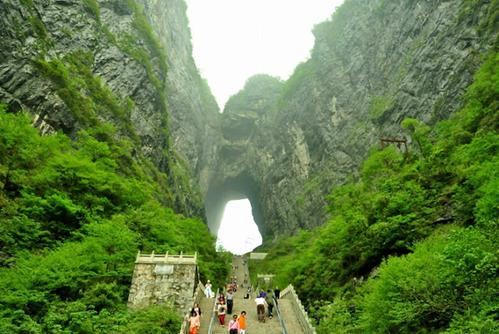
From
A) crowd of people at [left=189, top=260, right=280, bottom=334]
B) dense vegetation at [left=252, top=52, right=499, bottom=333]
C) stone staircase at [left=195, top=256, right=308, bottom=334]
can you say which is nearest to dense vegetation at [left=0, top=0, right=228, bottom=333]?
stone staircase at [left=195, top=256, right=308, bottom=334]

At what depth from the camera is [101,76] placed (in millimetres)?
39500

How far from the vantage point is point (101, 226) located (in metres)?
19.3

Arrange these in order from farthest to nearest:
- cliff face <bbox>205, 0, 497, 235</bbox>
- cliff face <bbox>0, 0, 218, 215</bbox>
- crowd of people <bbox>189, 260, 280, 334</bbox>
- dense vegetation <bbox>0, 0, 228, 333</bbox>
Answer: cliff face <bbox>205, 0, 497, 235</bbox> < cliff face <bbox>0, 0, 218, 215</bbox> < dense vegetation <bbox>0, 0, 228, 333</bbox> < crowd of people <bbox>189, 260, 280, 334</bbox>

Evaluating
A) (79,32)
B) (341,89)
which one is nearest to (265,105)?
(341,89)

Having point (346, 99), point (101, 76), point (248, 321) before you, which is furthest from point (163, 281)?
point (346, 99)

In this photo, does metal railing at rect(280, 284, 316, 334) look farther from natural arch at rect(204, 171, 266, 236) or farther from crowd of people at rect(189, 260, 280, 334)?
natural arch at rect(204, 171, 266, 236)

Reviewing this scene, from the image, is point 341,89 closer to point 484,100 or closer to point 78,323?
point 484,100

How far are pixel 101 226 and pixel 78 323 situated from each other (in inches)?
232

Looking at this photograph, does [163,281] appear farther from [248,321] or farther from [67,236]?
[248,321]

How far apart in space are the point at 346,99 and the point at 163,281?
40.4m

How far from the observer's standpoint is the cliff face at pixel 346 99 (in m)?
33.7

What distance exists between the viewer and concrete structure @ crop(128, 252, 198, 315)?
19.1 metres

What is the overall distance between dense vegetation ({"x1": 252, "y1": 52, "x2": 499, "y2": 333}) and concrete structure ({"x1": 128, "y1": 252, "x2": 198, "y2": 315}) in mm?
6321

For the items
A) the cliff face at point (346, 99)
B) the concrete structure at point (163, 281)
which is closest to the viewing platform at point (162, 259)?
the concrete structure at point (163, 281)
